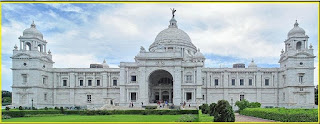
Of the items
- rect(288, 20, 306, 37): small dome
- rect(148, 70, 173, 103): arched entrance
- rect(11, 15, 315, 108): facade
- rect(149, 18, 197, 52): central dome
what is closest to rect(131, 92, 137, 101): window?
rect(11, 15, 315, 108): facade

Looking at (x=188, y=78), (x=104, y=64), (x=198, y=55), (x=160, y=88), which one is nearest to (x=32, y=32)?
(x=104, y=64)

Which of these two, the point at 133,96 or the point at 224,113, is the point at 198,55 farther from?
the point at 224,113

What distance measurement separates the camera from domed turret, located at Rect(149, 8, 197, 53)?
60062 millimetres

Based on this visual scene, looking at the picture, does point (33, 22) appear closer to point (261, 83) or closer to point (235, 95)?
point (235, 95)

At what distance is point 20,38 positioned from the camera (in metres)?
48.8

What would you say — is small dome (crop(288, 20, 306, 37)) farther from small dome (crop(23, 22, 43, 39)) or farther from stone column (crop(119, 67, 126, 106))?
small dome (crop(23, 22, 43, 39))

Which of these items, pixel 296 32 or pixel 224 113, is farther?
pixel 296 32

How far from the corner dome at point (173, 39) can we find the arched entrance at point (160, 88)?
905 centimetres

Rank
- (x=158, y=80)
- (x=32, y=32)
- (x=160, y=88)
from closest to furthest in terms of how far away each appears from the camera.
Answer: (x=32, y=32) → (x=160, y=88) → (x=158, y=80)

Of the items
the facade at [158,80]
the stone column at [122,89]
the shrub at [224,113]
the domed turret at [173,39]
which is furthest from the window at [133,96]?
the shrub at [224,113]

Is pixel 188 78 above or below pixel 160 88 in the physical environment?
above

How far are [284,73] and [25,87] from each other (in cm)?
4456

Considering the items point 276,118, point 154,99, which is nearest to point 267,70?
point 154,99

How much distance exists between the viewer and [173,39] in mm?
60438
